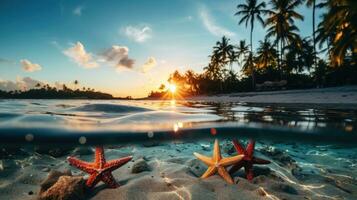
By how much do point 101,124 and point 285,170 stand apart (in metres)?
3.73

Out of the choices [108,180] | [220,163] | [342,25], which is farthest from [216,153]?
[342,25]

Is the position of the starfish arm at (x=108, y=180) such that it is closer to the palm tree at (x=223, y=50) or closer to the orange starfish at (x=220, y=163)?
the orange starfish at (x=220, y=163)

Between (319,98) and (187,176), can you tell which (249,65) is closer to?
(319,98)

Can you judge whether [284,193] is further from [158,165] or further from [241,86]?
[241,86]

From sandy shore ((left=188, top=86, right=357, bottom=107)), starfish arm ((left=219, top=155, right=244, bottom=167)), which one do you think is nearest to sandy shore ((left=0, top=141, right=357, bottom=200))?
starfish arm ((left=219, top=155, right=244, bottom=167))

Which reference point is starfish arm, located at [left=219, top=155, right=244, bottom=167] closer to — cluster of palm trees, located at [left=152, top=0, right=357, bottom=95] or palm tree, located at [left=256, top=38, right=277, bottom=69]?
cluster of palm trees, located at [left=152, top=0, right=357, bottom=95]

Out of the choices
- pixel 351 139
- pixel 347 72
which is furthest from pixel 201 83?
pixel 351 139

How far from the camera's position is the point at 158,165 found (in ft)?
14.7

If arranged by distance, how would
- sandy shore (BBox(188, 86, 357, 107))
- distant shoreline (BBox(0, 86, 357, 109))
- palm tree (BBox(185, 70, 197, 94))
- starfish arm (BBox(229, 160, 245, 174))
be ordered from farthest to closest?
palm tree (BBox(185, 70, 197, 94)), sandy shore (BBox(188, 86, 357, 107)), distant shoreline (BBox(0, 86, 357, 109)), starfish arm (BBox(229, 160, 245, 174))

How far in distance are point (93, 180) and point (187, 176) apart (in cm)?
142

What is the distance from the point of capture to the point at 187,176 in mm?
3934

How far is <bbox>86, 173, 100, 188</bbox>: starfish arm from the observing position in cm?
330

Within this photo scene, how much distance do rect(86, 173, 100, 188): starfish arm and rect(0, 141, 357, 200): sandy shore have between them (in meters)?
0.10

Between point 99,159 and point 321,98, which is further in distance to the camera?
point 321,98
